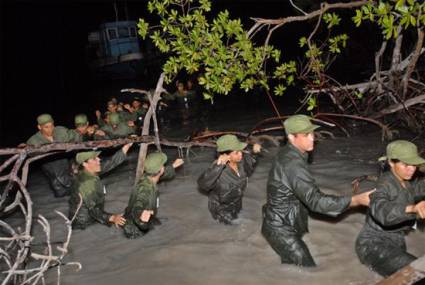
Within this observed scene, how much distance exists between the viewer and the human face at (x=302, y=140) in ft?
14.4

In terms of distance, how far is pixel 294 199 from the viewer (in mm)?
4637

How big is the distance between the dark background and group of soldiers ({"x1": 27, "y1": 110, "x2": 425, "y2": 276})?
18371mm

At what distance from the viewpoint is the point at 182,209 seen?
7141mm

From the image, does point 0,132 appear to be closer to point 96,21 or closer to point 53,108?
point 53,108

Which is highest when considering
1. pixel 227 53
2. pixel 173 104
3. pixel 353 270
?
pixel 227 53

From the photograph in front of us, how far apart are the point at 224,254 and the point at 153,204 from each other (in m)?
1.18

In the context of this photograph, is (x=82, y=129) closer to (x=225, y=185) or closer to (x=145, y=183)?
(x=145, y=183)

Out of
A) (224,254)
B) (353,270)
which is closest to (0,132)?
(224,254)

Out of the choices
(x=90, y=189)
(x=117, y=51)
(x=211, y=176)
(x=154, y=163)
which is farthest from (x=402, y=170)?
(x=117, y=51)

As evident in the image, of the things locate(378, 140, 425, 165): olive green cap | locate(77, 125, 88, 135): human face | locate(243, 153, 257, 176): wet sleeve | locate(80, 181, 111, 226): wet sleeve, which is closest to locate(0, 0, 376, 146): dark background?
locate(77, 125, 88, 135): human face

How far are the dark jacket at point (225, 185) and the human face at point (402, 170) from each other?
84.3 inches

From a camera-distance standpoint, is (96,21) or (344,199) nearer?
(344,199)

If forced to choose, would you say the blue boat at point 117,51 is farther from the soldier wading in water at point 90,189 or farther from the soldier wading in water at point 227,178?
the soldier wading in water at point 227,178

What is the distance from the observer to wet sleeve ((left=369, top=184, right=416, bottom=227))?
3.76 metres
